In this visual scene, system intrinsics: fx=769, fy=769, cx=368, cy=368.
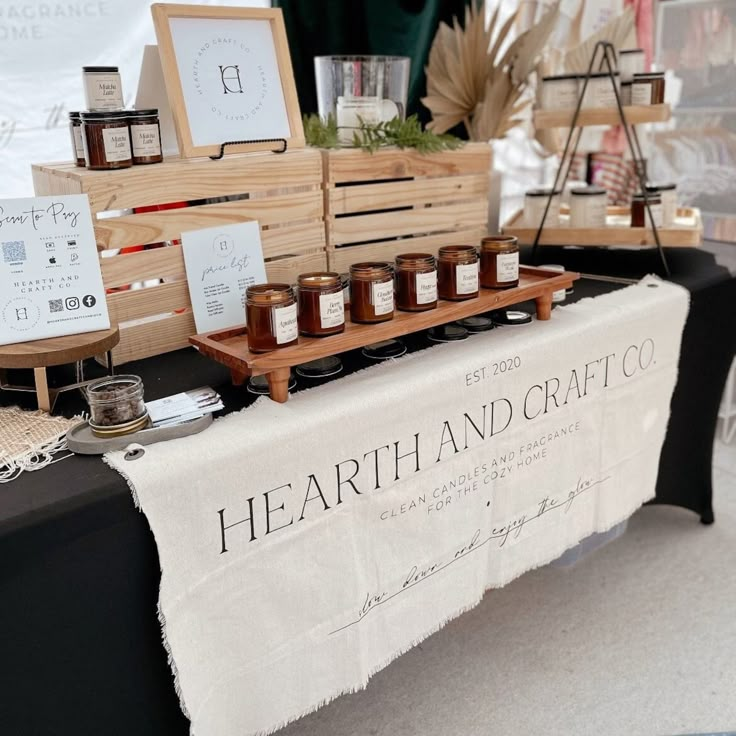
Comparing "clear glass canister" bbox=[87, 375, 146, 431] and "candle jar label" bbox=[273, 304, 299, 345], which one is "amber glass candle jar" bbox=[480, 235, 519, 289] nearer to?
"candle jar label" bbox=[273, 304, 299, 345]

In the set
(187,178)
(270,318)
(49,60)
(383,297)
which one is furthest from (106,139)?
(49,60)

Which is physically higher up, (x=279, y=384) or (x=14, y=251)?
(x=14, y=251)

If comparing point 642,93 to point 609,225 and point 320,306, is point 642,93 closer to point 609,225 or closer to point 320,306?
point 609,225

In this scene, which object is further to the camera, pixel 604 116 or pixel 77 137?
pixel 604 116

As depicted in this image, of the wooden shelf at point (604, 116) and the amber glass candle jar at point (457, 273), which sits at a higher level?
the wooden shelf at point (604, 116)

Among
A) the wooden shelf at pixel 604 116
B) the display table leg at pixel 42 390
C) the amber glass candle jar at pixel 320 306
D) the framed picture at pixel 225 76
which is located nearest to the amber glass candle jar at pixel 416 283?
the amber glass candle jar at pixel 320 306

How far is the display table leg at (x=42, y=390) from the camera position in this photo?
43.2 inches

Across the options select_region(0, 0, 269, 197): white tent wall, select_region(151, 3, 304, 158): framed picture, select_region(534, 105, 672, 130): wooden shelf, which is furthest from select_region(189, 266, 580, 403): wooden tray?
select_region(0, 0, 269, 197): white tent wall

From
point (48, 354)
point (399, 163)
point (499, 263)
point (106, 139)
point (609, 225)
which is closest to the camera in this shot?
point (48, 354)

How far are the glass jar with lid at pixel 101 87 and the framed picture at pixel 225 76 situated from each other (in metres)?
0.09

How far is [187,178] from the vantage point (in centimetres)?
127

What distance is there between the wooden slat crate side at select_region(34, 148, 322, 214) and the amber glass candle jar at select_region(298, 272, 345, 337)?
254 mm

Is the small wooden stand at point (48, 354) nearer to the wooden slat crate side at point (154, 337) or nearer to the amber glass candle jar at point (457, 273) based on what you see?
the wooden slat crate side at point (154, 337)

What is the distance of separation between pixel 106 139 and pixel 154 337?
34cm
